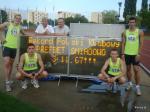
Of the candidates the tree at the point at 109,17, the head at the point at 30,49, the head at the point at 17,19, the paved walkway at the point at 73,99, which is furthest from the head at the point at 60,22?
the tree at the point at 109,17

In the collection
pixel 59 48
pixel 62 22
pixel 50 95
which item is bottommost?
pixel 50 95

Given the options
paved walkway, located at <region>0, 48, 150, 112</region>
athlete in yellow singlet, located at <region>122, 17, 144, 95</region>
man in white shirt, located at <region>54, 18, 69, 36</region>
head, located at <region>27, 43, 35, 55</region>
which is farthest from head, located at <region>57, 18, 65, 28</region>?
athlete in yellow singlet, located at <region>122, 17, 144, 95</region>

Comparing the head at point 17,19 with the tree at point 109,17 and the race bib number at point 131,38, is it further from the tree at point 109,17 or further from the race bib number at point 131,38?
the tree at point 109,17

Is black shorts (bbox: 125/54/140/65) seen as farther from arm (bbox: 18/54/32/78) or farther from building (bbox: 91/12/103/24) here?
building (bbox: 91/12/103/24)

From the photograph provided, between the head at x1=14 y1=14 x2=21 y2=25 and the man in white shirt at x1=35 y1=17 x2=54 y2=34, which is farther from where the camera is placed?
the man in white shirt at x1=35 y1=17 x2=54 y2=34

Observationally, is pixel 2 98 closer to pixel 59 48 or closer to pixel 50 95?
pixel 50 95

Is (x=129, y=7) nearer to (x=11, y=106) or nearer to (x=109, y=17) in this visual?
(x=109, y=17)

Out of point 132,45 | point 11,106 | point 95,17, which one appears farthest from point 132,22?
point 95,17

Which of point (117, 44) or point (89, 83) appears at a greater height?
→ point (117, 44)

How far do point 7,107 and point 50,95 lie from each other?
2.56 m

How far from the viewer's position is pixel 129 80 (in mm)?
10695

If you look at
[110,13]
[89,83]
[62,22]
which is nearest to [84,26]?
[62,22]

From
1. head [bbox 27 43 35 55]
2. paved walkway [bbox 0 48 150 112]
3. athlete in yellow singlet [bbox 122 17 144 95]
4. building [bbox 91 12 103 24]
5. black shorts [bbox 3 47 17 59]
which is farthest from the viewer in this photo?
building [bbox 91 12 103 24]

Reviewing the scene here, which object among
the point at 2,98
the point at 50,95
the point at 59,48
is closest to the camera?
the point at 2,98
